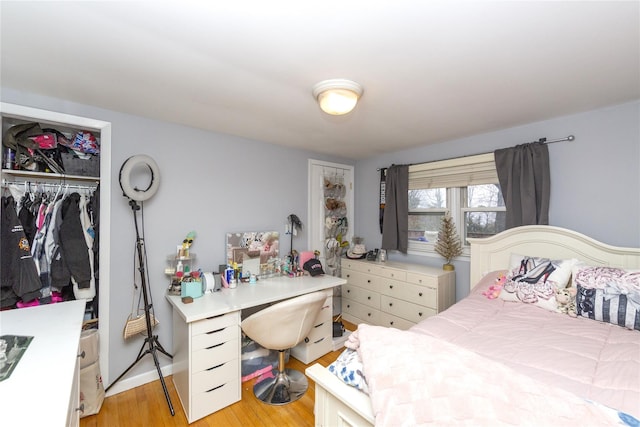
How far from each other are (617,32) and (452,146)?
5.88ft

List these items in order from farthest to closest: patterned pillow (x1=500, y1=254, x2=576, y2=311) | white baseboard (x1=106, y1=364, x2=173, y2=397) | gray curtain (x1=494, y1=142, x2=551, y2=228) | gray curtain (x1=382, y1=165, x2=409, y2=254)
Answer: gray curtain (x1=382, y1=165, x2=409, y2=254), gray curtain (x1=494, y1=142, x2=551, y2=228), white baseboard (x1=106, y1=364, x2=173, y2=397), patterned pillow (x1=500, y1=254, x2=576, y2=311)

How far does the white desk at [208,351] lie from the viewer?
6.14 feet

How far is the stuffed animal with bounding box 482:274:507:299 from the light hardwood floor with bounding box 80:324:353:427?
160 centimetres

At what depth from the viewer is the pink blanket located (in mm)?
799

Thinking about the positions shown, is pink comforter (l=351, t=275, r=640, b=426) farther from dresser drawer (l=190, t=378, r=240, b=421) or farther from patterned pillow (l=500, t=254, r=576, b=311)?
dresser drawer (l=190, t=378, r=240, b=421)

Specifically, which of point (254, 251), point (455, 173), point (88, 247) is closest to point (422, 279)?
point (455, 173)

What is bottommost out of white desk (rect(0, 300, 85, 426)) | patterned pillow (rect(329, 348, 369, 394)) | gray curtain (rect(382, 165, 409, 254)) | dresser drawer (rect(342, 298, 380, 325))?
dresser drawer (rect(342, 298, 380, 325))

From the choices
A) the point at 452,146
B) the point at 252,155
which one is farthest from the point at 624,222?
the point at 252,155

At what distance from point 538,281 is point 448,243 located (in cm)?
106

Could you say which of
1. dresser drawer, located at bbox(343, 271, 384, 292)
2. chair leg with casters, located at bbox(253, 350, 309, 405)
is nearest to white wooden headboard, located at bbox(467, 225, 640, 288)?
dresser drawer, located at bbox(343, 271, 384, 292)

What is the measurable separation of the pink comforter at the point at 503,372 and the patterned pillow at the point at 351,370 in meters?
0.07

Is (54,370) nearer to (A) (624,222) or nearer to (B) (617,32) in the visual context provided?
(B) (617,32)

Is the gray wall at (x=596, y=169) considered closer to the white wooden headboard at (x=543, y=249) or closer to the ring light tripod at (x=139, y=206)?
the white wooden headboard at (x=543, y=249)

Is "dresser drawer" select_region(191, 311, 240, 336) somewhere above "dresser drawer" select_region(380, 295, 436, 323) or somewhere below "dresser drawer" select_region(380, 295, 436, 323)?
above
